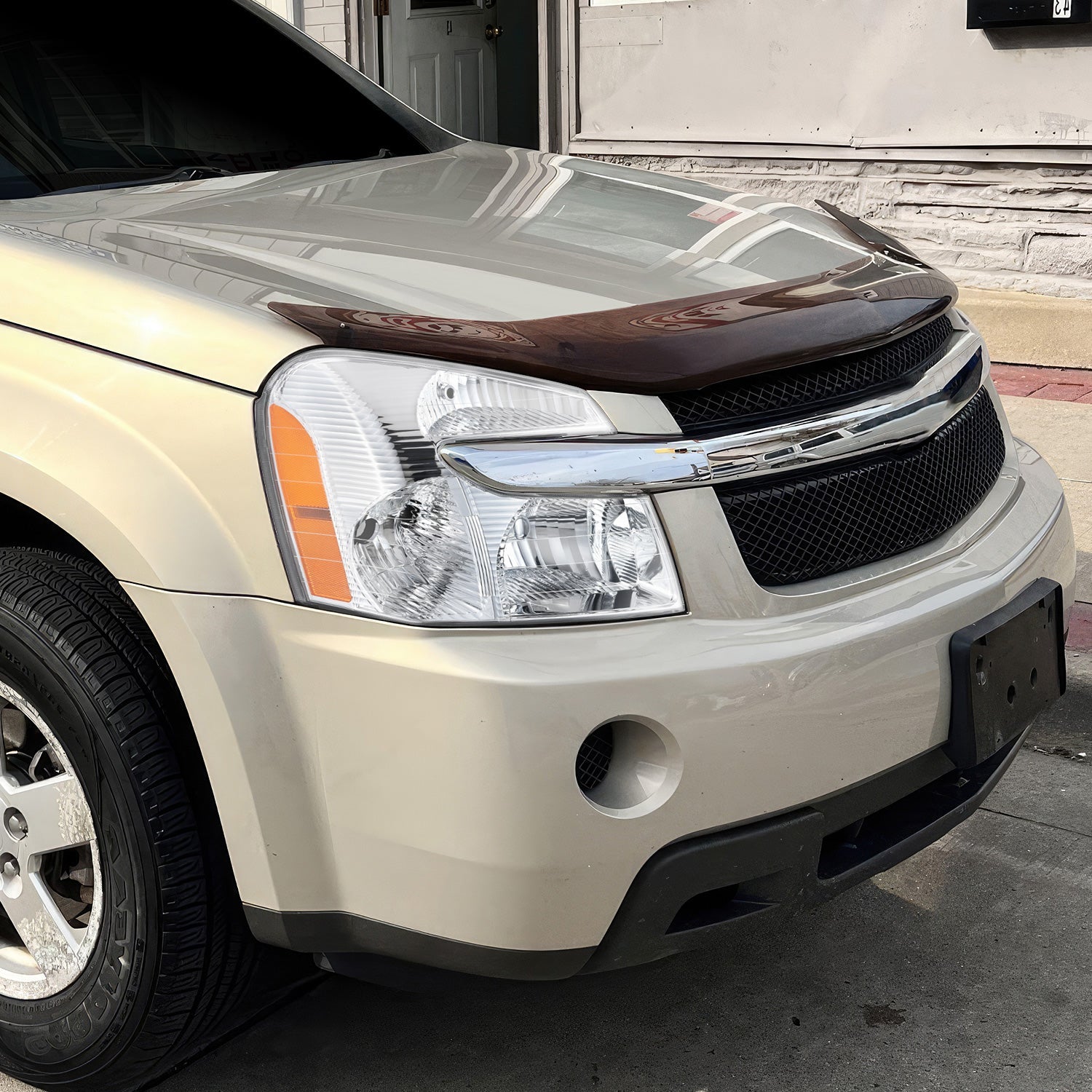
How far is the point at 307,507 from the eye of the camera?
1666mm

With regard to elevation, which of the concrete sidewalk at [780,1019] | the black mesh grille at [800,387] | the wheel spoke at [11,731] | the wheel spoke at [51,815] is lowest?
the concrete sidewalk at [780,1019]

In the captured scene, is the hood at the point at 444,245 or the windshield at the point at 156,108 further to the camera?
the windshield at the point at 156,108

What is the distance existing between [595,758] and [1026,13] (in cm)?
569

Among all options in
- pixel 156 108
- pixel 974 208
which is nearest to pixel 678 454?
pixel 156 108

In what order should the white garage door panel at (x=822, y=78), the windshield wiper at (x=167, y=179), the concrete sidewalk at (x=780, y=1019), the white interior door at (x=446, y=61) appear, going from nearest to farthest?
the concrete sidewalk at (x=780, y=1019) < the windshield wiper at (x=167, y=179) < the white garage door panel at (x=822, y=78) < the white interior door at (x=446, y=61)

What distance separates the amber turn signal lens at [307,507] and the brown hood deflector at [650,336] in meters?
0.12

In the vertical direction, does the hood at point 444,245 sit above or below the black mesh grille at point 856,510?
above

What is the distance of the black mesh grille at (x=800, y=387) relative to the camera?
182 cm

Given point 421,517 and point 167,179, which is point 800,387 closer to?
point 421,517

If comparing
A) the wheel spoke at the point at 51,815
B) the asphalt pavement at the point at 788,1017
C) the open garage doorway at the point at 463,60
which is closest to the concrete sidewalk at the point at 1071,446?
the asphalt pavement at the point at 788,1017

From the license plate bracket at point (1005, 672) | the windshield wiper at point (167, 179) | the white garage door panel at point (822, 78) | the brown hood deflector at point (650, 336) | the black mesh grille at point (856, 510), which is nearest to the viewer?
the brown hood deflector at point (650, 336)

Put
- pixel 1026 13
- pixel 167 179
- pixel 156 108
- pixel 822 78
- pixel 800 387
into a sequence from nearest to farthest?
pixel 800 387, pixel 167 179, pixel 156 108, pixel 1026 13, pixel 822 78

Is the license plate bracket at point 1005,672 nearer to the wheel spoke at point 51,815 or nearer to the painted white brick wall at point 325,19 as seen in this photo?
the wheel spoke at point 51,815

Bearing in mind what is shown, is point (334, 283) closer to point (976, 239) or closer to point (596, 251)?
point (596, 251)
